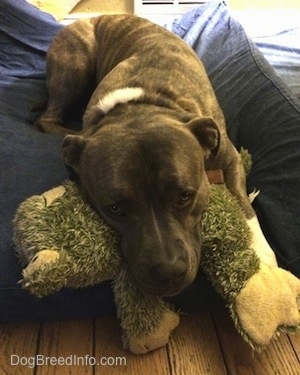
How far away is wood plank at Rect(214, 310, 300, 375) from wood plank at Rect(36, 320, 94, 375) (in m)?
0.46

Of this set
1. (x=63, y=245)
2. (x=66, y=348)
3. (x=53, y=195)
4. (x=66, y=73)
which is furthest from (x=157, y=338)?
(x=66, y=73)

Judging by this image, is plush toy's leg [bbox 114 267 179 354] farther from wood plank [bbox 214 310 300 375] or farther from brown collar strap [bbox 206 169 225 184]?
brown collar strap [bbox 206 169 225 184]

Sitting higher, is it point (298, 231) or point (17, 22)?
point (298, 231)

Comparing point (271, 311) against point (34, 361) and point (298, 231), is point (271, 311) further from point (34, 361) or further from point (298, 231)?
point (34, 361)

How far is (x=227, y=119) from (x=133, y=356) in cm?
113

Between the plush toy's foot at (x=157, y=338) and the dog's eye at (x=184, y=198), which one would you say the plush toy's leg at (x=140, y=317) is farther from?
the dog's eye at (x=184, y=198)

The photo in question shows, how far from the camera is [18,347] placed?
1868 millimetres

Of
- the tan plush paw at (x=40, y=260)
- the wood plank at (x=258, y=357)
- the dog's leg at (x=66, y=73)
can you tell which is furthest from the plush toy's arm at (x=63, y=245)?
the dog's leg at (x=66, y=73)

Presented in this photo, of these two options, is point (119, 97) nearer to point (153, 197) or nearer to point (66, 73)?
point (153, 197)

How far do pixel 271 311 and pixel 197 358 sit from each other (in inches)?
13.7

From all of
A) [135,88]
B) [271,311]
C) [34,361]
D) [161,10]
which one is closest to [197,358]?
[271,311]

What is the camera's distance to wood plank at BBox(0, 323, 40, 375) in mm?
1808

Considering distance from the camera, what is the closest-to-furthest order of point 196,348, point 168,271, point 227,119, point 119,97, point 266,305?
1. point 168,271
2. point 266,305
3. point 196,348
4. point 119,97
5. point 227,119

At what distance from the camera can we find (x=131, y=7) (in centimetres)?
372
